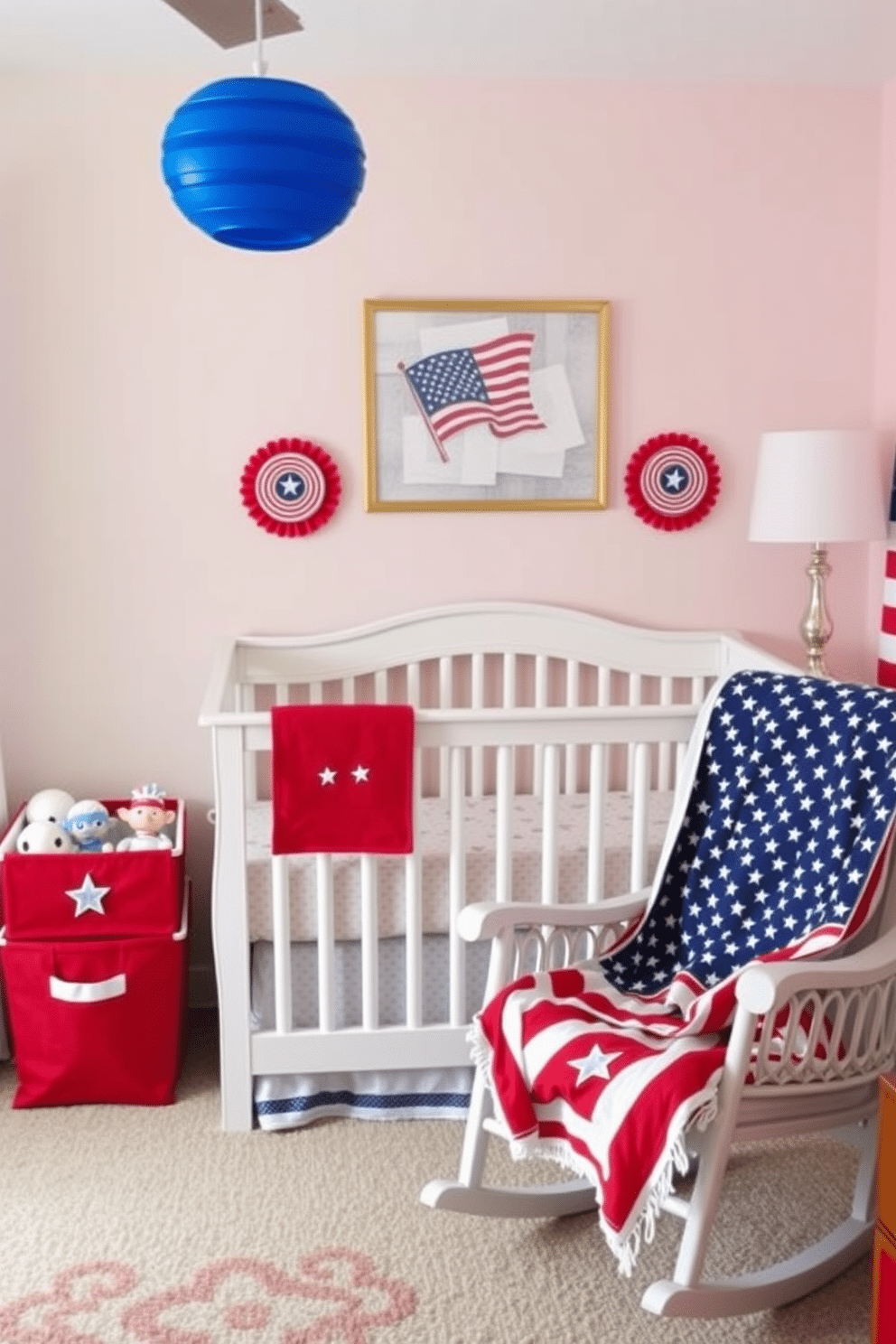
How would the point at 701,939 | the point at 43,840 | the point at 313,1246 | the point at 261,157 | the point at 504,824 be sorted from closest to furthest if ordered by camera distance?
the point at 261,157
the point at 313,1246
the point at 701,939
the point at 504,824
the point at 43,840

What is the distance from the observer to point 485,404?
3.29m

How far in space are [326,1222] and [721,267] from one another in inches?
89.7

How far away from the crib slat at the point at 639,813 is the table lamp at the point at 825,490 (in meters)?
0.72

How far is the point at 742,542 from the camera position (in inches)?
135

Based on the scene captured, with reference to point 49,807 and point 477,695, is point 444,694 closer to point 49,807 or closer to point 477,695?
point 477,695

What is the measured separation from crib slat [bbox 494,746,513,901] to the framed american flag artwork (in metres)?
0.91

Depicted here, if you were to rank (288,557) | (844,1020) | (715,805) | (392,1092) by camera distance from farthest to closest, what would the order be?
(288,557) → (392,1092) → (715,805) → (844,1020)

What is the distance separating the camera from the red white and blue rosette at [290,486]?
3.23 metres

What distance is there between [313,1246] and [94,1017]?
2.29 feet

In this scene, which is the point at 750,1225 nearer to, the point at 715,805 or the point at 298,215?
the point at 715,805

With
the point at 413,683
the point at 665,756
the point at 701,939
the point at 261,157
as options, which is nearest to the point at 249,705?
the point at 413,683

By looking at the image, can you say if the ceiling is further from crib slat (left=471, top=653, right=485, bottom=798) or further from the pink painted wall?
crib slat (left=471, top=653, right=485, bottom=798)

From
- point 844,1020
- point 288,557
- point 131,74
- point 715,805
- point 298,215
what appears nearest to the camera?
point 298,215

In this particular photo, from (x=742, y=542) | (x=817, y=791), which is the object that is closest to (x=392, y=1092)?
(x=817, y=791)
